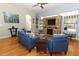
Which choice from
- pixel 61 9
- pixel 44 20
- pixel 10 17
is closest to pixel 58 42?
pixel 61 9

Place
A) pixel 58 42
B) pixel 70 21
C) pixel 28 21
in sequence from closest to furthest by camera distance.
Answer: pixel 58 42 < pixel 70 21 < pixel 28 21

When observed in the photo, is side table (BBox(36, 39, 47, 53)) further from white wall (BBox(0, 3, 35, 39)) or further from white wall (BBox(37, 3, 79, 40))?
white wall (BBox(0, 3, 35, 39))

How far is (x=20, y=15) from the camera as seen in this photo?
7312 mm

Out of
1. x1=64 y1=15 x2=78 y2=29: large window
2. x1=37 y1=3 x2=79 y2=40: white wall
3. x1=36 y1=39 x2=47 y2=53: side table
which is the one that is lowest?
x1=36 y1=39 x2=47 y2=53: side table

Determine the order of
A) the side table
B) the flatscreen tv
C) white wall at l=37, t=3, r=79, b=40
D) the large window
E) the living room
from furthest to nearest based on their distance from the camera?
the flatscreen tv < the large window < white wall at l=37, t=3, r=79, b=40 < the living room < the side table

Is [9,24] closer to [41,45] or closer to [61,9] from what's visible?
[41,45]

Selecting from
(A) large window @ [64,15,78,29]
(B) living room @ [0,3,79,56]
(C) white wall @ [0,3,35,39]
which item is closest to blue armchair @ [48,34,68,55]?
(B) living room @ [0,3,79,56]

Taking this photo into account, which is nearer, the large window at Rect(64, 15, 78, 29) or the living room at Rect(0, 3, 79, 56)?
the living room at Rect(0, 3, 79, 56)

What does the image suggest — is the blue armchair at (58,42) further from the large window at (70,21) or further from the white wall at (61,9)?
the large window at (70,21)

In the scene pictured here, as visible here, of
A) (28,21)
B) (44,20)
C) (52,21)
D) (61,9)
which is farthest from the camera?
(28,21)

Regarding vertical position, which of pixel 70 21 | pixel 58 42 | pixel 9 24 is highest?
pixel 70 21

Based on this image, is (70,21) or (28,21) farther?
(28,21)

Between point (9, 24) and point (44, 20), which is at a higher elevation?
point (44, 20)

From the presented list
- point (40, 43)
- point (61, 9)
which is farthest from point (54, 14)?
point (40, 43)
